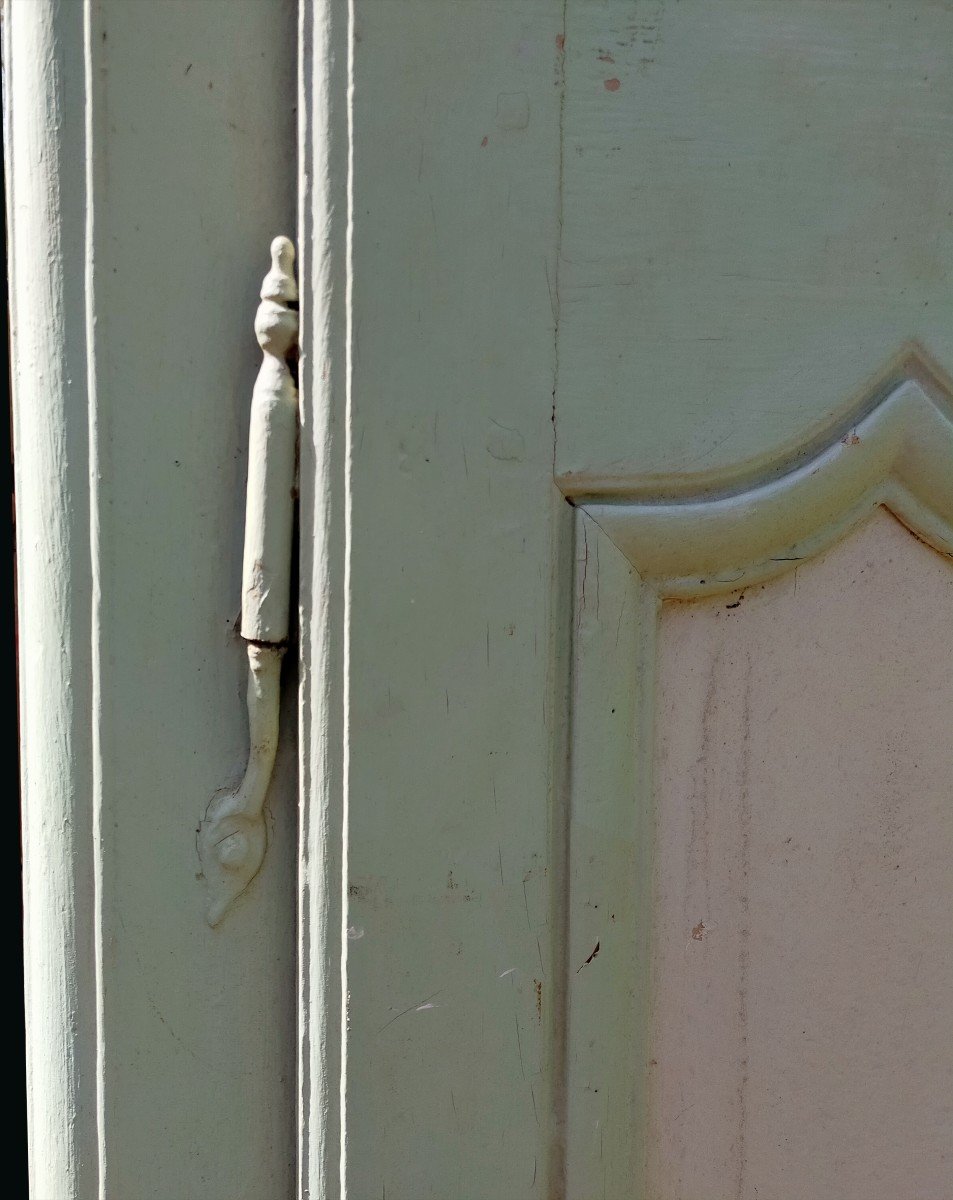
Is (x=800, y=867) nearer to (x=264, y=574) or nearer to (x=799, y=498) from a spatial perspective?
(x=799, y=498)

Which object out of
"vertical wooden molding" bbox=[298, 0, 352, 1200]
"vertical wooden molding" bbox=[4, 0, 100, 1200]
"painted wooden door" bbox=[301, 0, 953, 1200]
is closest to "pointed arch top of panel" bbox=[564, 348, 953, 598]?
"painted wooden door" bbox=[301, 0, 953, 1200]

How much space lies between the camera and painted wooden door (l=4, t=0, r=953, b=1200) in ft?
2.19

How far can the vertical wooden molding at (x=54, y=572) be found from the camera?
661 millimetres

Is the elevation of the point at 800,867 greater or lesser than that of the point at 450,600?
lesser

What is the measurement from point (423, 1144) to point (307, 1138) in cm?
8

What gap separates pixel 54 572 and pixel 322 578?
173mm

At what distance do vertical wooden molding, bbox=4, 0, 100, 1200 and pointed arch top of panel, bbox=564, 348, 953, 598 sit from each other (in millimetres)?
329

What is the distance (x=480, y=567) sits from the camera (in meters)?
0.70

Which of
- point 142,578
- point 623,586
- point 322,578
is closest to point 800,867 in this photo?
point 623,586

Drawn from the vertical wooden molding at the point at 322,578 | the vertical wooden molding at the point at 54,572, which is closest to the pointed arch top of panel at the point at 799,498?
the vertical wooden molding at the point at 322,578

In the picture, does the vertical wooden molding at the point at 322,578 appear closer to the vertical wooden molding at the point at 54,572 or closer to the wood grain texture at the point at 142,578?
the wood grain texture at the point at 142,578

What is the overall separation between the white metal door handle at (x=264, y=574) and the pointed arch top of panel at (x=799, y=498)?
19cm

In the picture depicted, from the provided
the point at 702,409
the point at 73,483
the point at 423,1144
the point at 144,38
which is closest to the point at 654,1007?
the point at 423,1144

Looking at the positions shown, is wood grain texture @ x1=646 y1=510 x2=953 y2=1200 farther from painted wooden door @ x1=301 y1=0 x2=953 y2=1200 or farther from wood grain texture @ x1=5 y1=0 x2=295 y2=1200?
wood grain texture @ x1=5 y1=0 x2=295 y2=1200
